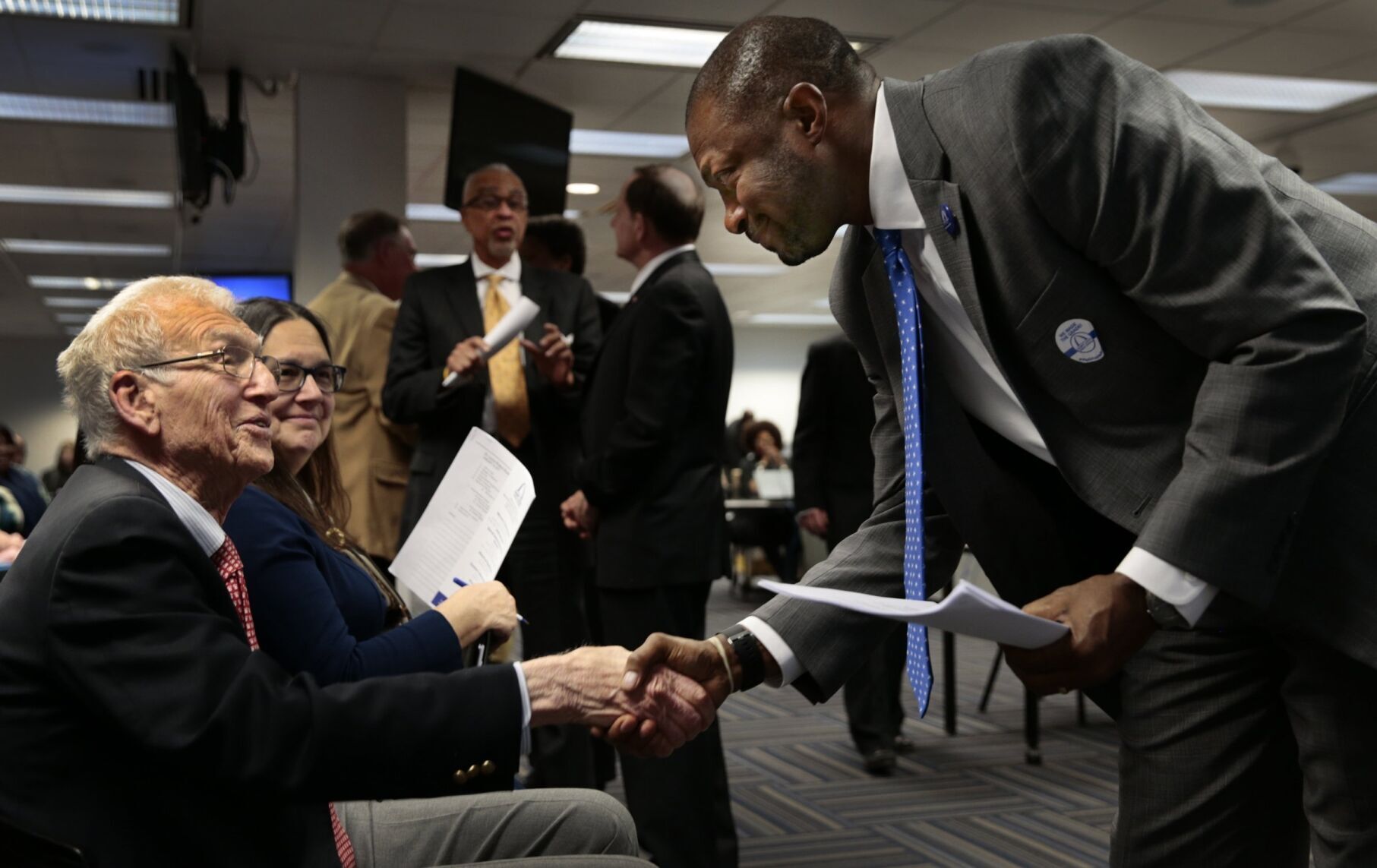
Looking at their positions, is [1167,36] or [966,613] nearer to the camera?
[966,613]

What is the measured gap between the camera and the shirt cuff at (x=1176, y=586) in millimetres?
1126

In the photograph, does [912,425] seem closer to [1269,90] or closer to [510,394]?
[510,394]

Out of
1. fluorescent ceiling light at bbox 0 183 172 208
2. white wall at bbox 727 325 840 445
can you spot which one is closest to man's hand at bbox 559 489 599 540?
fluorescent ceiling light at bbox 0 183 172 208

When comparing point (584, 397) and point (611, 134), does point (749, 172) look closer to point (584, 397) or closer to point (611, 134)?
point (584, 397)

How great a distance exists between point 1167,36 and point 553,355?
4340 millimetres

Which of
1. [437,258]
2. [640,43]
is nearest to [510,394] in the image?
[640,43]

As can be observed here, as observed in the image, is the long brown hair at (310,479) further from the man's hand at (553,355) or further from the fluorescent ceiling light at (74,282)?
the fluorescent ceiling light at (74,282)

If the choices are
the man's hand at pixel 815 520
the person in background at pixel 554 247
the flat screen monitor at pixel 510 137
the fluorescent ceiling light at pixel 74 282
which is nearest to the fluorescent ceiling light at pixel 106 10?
the flat screen monitor at pixel 510 137

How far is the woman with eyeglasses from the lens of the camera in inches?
62.9

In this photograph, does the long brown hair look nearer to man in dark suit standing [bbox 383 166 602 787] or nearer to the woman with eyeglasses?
the woman with eyeglasses

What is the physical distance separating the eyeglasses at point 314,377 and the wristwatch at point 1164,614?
1.38m

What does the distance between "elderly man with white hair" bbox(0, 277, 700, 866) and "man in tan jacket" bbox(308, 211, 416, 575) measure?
2.12m

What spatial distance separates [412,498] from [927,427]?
2153mm

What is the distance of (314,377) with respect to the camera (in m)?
2.12
